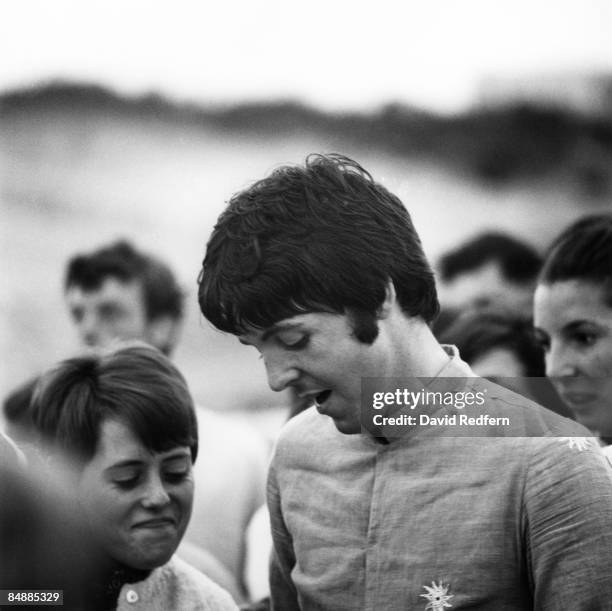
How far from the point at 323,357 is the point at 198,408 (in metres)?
0.43

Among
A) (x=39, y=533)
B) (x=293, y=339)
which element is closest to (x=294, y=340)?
(x=293, y=339)

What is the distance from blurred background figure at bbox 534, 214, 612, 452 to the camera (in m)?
1.81

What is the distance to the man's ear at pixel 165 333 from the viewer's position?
77.5 inches

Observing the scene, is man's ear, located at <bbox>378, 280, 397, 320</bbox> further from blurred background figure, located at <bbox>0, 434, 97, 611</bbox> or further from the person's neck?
blurred background figure, located at <bbox>0, 434, 97, 611</bbox>

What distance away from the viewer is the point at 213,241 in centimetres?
165

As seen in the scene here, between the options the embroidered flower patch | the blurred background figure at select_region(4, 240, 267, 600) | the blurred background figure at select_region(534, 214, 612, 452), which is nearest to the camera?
the embroidered flower patch

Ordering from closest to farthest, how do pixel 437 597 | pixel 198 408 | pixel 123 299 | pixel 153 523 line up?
pixel 437 597 < pixel 153 523 < pixel 198 408 < pixel 123 299

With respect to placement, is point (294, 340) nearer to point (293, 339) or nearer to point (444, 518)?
point (293, 339)

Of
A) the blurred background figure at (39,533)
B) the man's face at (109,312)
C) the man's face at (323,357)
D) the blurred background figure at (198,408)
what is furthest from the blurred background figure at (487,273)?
the blurred background figure at (39,533)

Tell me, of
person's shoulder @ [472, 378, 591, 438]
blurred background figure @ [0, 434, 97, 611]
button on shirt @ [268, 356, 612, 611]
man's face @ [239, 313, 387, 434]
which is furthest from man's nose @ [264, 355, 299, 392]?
blurred background figure @ [0, 434, 97, 611]

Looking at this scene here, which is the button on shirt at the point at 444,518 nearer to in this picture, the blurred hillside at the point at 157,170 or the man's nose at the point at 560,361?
the man's nose at the point at 560,361

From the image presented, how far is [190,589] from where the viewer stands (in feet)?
6.14

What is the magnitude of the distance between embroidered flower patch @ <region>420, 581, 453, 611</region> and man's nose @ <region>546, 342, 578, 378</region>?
52 cm

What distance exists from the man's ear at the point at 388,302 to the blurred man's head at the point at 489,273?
0.26 m
